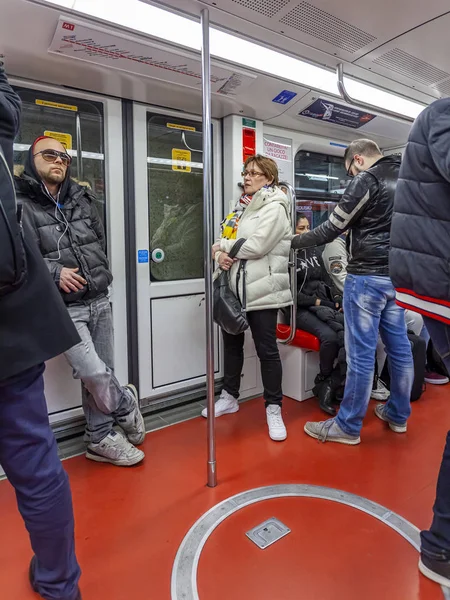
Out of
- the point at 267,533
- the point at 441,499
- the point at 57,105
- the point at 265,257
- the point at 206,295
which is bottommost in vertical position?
the point at 267,533

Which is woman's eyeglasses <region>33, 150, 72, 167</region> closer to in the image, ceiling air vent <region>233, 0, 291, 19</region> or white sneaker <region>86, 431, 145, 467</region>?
ceiling air vent <region>233, 0, 291, 19</region>

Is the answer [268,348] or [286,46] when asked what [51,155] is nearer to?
[286,46]

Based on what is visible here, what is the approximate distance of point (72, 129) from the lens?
2.77m

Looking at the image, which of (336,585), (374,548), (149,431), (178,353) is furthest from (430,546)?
(178,353)

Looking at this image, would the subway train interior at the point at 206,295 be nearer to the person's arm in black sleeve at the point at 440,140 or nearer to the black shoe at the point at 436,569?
the black shoe at the point at 436,569

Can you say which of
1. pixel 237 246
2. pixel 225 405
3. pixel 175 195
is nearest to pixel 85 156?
pixel 175 195

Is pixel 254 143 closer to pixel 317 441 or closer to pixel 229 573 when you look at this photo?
pixel 317 441

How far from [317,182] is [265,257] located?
1.76 meters

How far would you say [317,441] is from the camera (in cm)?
272

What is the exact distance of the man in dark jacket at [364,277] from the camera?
2371 millimetres

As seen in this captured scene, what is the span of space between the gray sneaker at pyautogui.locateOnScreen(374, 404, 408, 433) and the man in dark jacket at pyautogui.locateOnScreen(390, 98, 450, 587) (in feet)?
4.25

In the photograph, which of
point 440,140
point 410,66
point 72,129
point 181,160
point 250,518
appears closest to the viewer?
point 440,140

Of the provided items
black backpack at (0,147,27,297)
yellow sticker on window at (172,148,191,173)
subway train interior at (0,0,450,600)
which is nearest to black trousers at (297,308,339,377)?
subway train interior at (0,0,450,600)

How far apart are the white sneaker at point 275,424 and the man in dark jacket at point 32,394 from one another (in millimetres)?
1584
